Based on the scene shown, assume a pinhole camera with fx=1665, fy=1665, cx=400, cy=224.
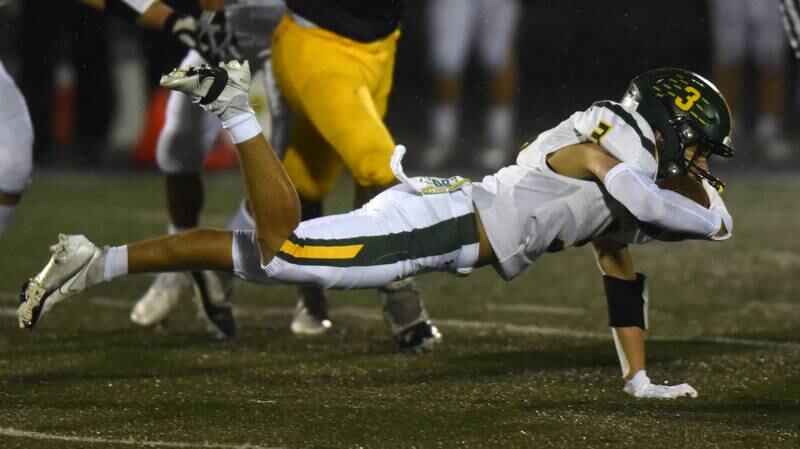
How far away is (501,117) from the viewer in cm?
1129

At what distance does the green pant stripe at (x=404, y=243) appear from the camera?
433 centimetres

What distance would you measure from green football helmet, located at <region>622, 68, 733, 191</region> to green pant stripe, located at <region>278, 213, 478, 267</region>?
551 millimetres

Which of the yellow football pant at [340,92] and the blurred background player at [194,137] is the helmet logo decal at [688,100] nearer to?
the yellow football pant at [340,92]

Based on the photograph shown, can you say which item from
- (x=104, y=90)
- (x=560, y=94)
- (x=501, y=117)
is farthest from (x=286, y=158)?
(x=560, y=94)

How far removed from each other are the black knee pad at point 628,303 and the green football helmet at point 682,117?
37 cm

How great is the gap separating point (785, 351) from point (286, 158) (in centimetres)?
178

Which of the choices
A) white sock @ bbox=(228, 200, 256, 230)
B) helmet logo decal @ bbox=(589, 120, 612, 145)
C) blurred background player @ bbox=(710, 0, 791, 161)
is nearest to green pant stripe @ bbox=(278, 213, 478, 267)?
helmet logo decal @ bbox=(589, 120, 612, 145)

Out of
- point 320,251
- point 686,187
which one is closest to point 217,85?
point 320,251

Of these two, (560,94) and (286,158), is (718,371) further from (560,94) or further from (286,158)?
(560,94)

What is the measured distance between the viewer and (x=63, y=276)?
4.30 metres

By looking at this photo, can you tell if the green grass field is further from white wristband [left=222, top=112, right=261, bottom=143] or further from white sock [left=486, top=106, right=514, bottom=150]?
white sock [left=486, top=106, right=514, bottom=150]

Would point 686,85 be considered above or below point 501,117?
above

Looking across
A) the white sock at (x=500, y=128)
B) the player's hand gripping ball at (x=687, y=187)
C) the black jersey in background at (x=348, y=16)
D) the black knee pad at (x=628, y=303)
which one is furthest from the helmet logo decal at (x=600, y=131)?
the white sock at (x=500, y=128)

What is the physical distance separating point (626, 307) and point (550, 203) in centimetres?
46
